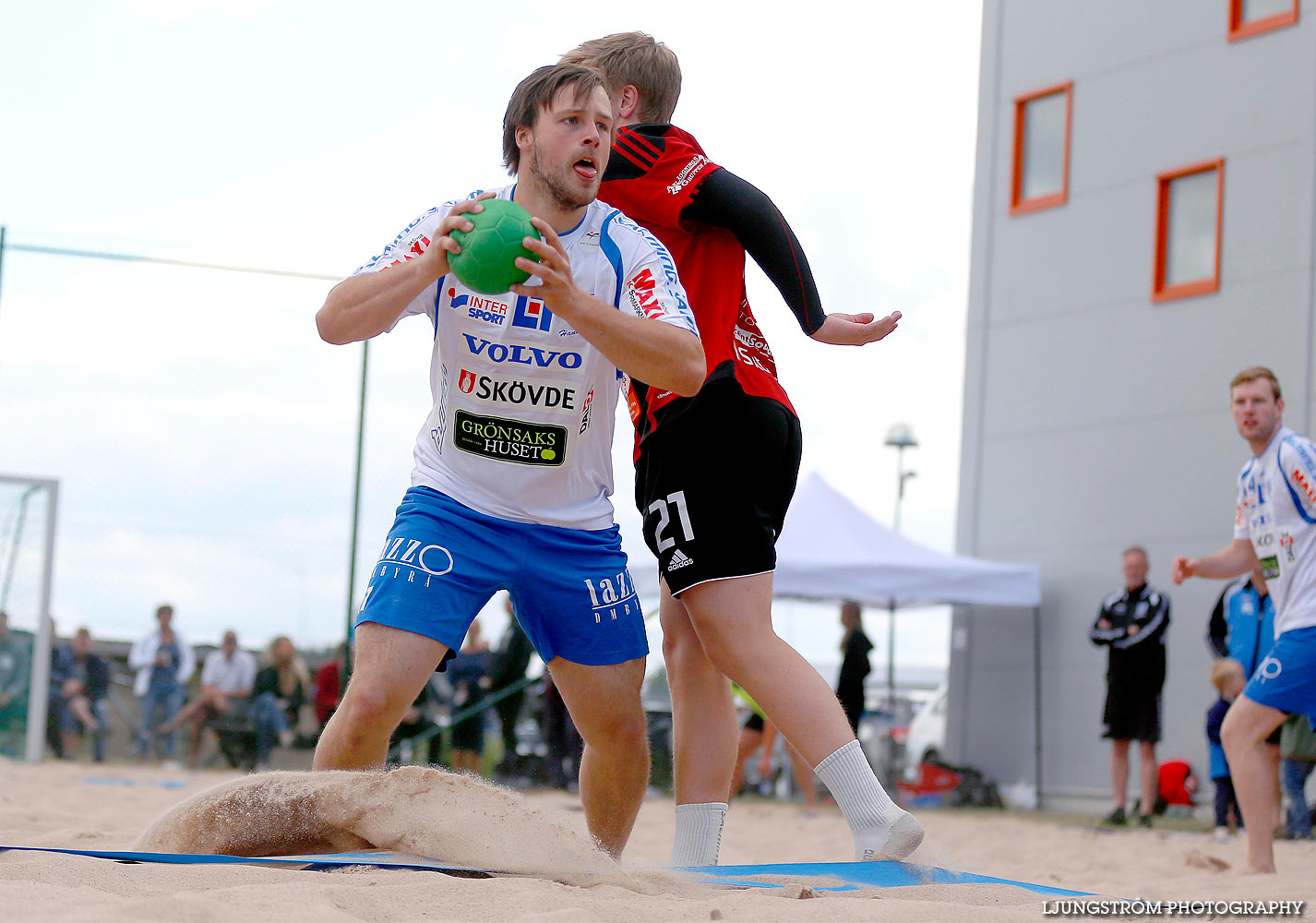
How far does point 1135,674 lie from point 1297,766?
5.05 feet

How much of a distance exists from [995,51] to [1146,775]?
8.05 m

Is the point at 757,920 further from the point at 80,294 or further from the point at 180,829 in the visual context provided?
the point at 80,294

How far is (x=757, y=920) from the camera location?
2.35 meters

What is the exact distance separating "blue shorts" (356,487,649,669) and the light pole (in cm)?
1020

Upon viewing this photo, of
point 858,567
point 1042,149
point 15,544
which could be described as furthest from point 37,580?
point 1042,149

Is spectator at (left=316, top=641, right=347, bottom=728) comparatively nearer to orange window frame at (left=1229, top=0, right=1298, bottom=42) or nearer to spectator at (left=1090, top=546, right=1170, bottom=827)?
spectator at (left=1090, top=546, right=1170, bottom=827)

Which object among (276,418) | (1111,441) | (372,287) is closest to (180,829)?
(372,287)

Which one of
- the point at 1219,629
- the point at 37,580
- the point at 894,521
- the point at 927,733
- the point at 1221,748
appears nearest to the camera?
the point at 1221,748

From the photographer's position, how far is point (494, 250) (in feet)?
9.09

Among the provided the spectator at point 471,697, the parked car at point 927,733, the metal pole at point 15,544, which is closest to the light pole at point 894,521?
the parked car at point 927,733

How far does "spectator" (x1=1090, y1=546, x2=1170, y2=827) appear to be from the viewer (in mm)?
10172

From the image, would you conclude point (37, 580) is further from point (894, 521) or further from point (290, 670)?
point (894, 521)

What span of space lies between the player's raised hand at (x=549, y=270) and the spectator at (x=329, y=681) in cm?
826

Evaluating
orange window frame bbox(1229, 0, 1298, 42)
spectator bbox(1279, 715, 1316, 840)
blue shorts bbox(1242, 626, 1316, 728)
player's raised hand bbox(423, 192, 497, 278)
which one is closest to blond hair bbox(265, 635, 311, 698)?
spectator bbox(1279, 715, 1316, 840)
